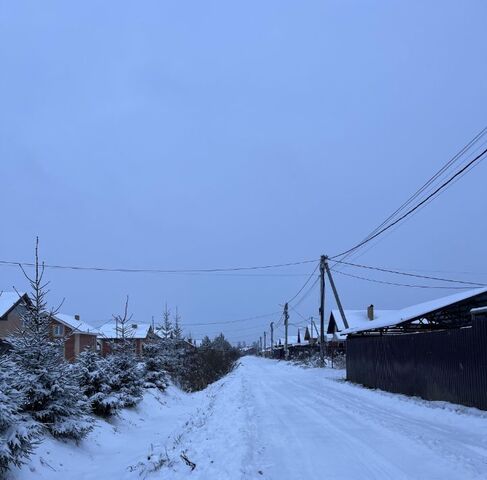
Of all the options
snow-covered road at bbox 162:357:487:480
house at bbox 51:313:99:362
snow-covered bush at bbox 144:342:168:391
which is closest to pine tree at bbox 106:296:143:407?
snow-covered road at bbox 162:357:487:480

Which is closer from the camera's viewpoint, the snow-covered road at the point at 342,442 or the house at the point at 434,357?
the snow-covered road at the point at 342,442

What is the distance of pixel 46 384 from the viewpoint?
11.4 metres

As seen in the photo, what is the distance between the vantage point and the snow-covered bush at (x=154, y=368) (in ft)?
87.6

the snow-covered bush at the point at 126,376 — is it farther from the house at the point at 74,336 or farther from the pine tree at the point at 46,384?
the house at the point at 74,336

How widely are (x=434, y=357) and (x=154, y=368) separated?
48.3ft

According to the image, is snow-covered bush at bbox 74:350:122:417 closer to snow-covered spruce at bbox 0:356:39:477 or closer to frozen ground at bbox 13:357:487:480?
frozen ground at bbox 13:357:487:480

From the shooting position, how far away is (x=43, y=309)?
1280cm

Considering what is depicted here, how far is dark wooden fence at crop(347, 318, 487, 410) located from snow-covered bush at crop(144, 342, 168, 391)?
30.8 ft

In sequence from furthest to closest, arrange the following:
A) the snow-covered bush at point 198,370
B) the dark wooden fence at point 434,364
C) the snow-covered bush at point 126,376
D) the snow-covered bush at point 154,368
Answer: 1. the snow-covered bush at point 198,370
2. the snow-covered bush at point 154,368
3. the snow-covered bush at point 126,376
4. the dark wooden fence at point 434,364

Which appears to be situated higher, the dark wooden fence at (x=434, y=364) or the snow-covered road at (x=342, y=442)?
the dark wooden fence at (x=434, y=364)

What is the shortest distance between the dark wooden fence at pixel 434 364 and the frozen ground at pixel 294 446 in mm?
642

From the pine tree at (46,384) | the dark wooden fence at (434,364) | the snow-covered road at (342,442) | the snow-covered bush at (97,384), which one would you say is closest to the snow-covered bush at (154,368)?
the dark wooden fence at (434,364)

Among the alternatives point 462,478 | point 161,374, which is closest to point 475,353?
point 462,478

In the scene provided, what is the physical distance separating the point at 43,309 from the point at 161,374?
15.6 meters
